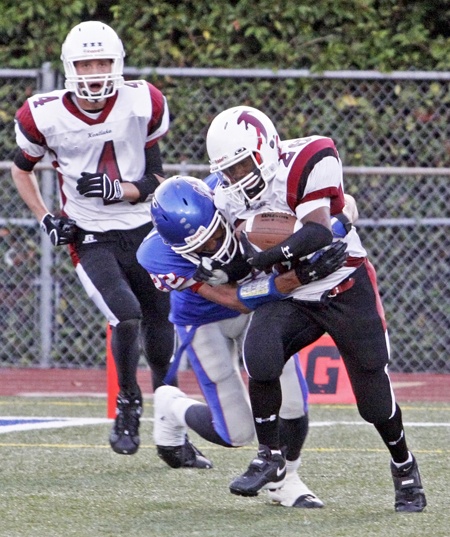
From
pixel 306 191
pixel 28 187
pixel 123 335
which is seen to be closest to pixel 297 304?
pixel 306 191

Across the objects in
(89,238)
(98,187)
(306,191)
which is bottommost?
(89,238)

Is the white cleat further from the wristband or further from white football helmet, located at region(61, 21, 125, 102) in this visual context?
white football helmet, located at region(61, 21, 125, 102)

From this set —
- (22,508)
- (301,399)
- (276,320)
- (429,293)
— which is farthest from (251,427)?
(429,293)

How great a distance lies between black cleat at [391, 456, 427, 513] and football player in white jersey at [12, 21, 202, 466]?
1.47 metres

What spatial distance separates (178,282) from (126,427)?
94 centimetres

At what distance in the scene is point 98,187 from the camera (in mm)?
5305

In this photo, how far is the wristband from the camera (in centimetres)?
420

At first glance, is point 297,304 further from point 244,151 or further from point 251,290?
point 244,151

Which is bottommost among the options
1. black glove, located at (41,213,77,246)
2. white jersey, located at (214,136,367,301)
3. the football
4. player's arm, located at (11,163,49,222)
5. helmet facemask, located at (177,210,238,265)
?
black glove, located at (41,213,77,246)

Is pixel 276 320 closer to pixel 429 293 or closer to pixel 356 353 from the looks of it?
pixel 356 353

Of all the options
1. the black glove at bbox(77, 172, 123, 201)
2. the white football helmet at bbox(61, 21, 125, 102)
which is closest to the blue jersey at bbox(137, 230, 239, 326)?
the black glove at bbox(77, 172, 123, 201)

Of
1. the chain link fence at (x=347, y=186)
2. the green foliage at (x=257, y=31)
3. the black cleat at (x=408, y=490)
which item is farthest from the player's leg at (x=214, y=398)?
the green foliage at (x=257, y=31)

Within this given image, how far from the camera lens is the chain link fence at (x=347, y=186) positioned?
332 inches

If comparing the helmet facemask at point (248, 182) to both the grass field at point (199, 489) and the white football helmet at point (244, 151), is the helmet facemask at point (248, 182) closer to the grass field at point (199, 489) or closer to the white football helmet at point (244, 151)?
the white football helmet at point (244, 151)
